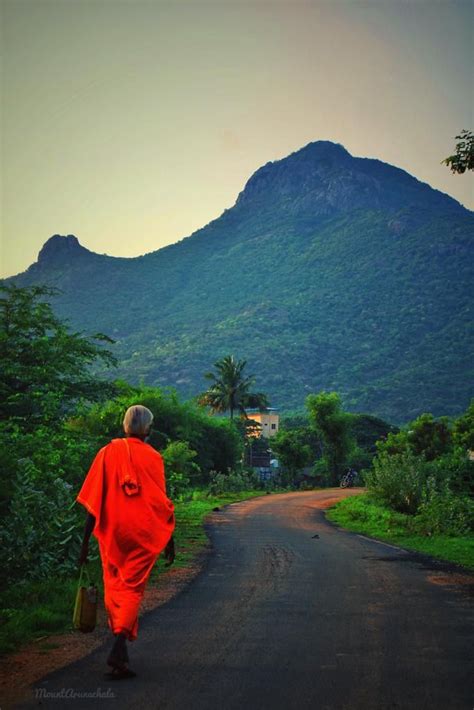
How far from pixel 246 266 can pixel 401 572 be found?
547 ft

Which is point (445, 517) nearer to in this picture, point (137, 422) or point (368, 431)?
point (137, 422)

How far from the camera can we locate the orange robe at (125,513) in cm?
602

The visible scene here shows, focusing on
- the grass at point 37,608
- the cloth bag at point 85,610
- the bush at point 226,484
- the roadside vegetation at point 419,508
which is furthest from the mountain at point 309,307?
the cloth bag at point 85,610

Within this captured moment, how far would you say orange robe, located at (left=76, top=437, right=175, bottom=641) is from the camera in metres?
6.02

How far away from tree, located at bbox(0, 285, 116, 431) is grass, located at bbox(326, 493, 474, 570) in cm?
852

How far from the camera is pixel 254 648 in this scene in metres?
6.41

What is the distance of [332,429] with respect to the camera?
7050cm

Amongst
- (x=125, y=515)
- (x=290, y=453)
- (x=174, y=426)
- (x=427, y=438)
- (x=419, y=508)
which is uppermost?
(x=427, y=438)

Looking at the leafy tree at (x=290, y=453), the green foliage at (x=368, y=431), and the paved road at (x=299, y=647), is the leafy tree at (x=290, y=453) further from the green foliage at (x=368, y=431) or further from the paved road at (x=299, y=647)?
the paved road at (x=299, y=647)

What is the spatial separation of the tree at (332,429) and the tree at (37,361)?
49.0 metres

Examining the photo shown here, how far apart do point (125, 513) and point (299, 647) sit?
188 cm

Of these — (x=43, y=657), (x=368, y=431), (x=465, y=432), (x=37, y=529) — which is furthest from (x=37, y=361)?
(x=368, y=431)

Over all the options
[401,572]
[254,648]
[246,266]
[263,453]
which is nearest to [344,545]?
[401,572]

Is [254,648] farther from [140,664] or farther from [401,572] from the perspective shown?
[401,572]
